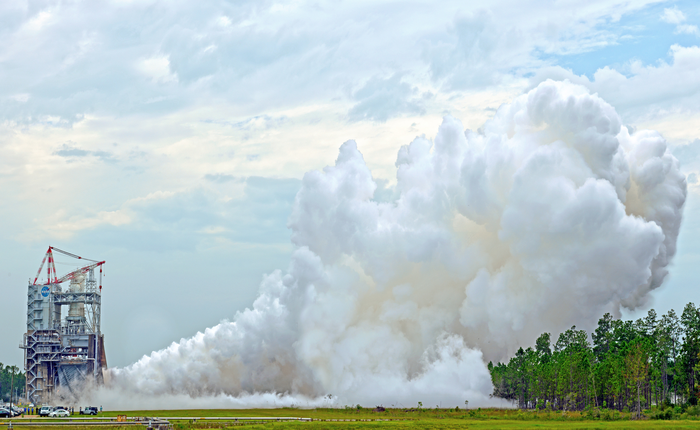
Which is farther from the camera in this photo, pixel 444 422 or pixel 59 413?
pixel 59 413

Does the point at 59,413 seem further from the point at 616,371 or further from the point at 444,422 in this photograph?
the point at 616,371

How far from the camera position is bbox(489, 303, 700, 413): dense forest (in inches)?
5792

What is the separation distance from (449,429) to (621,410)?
58.4 metres

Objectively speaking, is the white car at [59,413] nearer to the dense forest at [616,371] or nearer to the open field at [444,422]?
the open field at [444,422]

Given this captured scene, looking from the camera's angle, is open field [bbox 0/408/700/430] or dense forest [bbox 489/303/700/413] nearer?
open field [bbox 0/408/700/430]

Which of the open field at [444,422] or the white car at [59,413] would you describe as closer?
the open field at [444,422]

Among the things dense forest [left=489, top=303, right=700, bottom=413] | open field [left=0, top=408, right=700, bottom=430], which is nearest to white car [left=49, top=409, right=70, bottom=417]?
open field [left=0, top=408, right=700, bottom=430]

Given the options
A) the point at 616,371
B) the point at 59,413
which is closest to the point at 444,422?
the point at 616,371

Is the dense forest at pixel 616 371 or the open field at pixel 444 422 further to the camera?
the dense forest at pixel 616 371

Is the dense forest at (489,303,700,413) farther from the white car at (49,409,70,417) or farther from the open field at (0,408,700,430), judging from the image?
the white car at (49,409,70,417)

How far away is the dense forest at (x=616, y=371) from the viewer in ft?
483

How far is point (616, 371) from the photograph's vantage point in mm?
148250

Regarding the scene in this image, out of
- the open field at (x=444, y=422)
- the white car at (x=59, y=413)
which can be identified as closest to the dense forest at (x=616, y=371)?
the open field at (x=444, y=422)

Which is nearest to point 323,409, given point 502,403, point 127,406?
point 502,403
